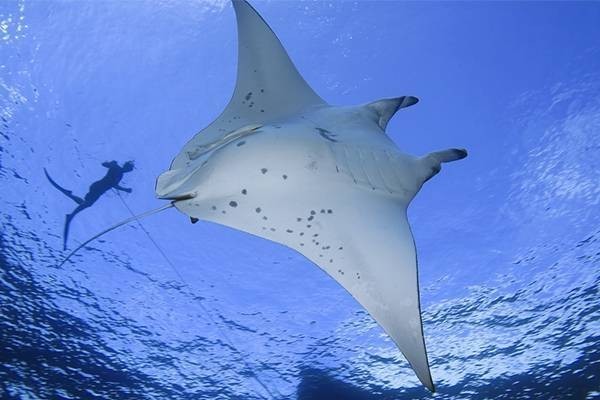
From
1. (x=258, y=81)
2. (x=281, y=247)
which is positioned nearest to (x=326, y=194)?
(x=258, y=81)

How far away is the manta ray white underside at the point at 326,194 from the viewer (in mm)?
3291

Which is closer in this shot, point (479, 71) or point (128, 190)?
point (479, 71)

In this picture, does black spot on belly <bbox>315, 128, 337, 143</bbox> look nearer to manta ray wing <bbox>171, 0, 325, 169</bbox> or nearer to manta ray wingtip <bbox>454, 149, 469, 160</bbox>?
manta ray wing <bbox>171, 0, 325, 169</bbox>

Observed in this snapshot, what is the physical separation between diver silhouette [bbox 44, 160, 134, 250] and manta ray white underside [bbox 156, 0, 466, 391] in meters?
5.44

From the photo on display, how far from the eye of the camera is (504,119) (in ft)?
26.6

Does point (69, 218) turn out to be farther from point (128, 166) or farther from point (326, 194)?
point (326, 194)

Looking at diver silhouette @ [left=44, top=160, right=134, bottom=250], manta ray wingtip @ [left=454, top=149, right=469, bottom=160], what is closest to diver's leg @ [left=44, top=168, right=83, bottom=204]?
diver silhouette @ [left=44, top=160, right=134, bottom=250]

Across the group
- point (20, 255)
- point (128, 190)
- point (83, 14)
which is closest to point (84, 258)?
point (20, 255)

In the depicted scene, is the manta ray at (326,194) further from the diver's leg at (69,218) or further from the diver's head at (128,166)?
the diver's leg at (69,218)

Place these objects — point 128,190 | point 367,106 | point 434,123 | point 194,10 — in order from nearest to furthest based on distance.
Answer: point 367,106, point 194,10, point 434,123, point 128,190

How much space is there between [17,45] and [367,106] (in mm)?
6522

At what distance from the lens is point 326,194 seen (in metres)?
3.51

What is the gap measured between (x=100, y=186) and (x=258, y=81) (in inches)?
241

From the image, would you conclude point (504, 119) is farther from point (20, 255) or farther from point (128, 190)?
point (20, 255)
